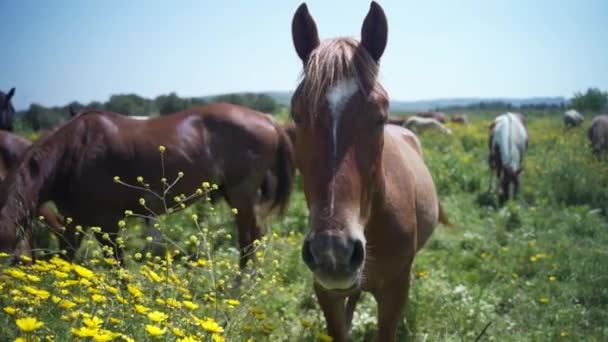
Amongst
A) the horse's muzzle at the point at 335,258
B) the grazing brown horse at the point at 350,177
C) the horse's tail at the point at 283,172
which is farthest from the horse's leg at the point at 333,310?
the horse's tail at the point at 283,172

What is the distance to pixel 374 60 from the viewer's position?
221 cm

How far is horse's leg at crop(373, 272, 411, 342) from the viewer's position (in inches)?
102

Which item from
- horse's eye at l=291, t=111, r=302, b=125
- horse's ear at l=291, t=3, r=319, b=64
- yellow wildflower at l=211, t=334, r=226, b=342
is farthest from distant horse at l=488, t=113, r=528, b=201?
yellow wildflower at l=211, t=334, r=226, b=342

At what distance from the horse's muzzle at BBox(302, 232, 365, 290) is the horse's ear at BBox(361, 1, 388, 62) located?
110 cm

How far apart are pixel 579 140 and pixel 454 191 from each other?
31.4 feet

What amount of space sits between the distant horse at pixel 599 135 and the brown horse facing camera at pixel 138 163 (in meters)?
12.3

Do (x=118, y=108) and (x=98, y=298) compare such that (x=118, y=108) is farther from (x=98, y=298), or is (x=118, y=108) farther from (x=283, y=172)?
(x=98, y=298)

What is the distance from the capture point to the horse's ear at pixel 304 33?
89.4 inches

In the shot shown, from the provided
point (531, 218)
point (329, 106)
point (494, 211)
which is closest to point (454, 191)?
point (494, 211)

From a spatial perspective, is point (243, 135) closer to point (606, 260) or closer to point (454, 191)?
point (606, 260)

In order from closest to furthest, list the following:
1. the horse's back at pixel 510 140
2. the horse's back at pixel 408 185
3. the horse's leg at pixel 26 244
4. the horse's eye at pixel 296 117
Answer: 1. the horse's eye at pixel 296 117
2. the horse's back at pixel 408 185
3. the horse's leg at pixel 26 244
4. the horse's back at pixel 510 140

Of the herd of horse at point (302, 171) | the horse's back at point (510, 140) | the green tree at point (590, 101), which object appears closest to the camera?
the herd of horse at point (302, 171)

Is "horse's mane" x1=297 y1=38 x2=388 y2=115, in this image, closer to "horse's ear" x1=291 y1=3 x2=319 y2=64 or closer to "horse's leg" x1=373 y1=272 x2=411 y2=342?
"horse's ear" x1=291 y1=3 x2=319 y2=64

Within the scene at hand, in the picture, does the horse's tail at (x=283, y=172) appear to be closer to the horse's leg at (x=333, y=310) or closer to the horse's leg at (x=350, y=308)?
the horse's leg at (x=350, y=308)
